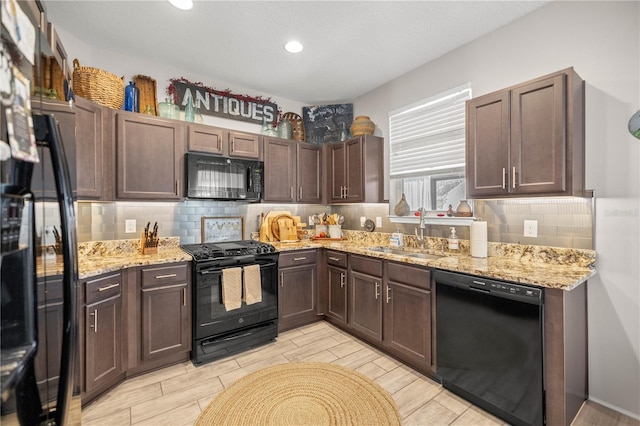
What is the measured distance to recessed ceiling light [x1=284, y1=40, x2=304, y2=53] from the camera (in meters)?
2.69

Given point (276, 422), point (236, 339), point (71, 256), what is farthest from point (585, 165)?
point (236, 339)

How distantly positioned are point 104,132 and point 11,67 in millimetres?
2277

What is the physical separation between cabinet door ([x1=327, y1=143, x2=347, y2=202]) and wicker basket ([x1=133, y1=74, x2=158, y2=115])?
6.70 feet

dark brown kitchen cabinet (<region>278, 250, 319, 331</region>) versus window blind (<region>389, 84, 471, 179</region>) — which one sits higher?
window blind (<region>389, 84, 471, 179</region>)

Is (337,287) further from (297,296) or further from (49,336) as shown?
(49,336)

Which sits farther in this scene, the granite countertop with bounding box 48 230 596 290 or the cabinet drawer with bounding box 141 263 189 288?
the cabinet drawer with bounding box 141 263 189 288

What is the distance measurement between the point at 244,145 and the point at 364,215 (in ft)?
5.59

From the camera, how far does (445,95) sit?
2.96 meters

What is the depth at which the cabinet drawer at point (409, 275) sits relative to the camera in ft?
7.72

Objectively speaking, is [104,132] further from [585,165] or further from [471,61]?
[585,165]

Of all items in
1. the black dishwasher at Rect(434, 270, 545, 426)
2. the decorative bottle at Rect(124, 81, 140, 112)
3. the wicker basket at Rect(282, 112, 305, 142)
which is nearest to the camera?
the black dishwasher at Rect(434, 270, 545, 426)

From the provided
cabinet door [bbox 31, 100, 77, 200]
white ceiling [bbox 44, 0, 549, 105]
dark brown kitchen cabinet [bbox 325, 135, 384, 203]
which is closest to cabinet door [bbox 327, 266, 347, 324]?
dark brown kitchen cabinet [bbox 325, 135, 384, 203]

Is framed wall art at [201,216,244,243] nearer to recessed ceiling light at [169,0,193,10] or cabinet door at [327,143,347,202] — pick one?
cabinet door at [327,143,347,202]

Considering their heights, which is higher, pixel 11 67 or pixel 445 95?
pixel 445 95
